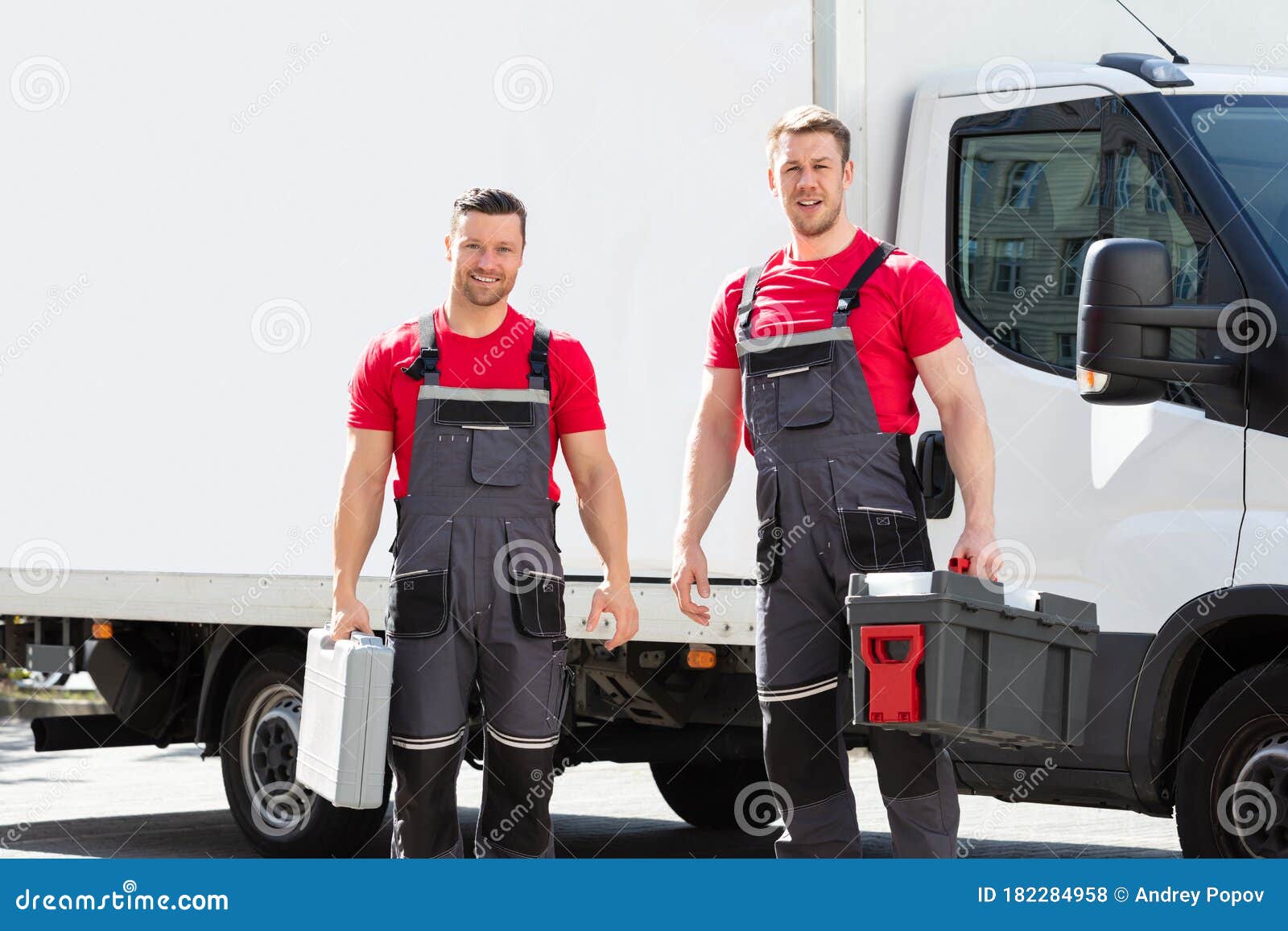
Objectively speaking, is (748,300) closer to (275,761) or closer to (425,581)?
(425,581)

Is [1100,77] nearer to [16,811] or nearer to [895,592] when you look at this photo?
[895,592]

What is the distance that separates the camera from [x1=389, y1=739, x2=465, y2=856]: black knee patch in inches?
173

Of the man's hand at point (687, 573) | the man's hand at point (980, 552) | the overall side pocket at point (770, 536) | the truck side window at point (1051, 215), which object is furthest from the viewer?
the truck side window at point (1051, 215)

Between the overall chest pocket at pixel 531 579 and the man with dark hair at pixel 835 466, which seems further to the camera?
the overall chest pocket at pixel 531 579

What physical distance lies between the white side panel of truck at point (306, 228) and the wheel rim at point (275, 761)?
2.07ft

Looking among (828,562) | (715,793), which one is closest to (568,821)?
(715,793)

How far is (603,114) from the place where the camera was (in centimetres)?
567

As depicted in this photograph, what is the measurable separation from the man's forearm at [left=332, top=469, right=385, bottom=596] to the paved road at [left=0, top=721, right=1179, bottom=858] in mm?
2792

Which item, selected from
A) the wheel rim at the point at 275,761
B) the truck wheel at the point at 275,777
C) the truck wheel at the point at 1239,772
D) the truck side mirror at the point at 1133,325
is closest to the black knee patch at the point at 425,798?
the truck side mirror at the point at 1133,325

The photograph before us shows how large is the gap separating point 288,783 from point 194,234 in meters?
2.08

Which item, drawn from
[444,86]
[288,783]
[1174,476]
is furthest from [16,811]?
[1174,476]

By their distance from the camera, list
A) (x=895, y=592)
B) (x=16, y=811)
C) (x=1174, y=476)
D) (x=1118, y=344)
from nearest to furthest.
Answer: (x=895, y=592) < (x=1118, y=344) < (x=1174, y=476) < (x=16, y=811)

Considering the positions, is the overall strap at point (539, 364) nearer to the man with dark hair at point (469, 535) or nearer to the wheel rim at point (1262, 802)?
the man with dark hair at point (469, 535)

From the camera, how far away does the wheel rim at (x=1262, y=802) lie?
467 cm
